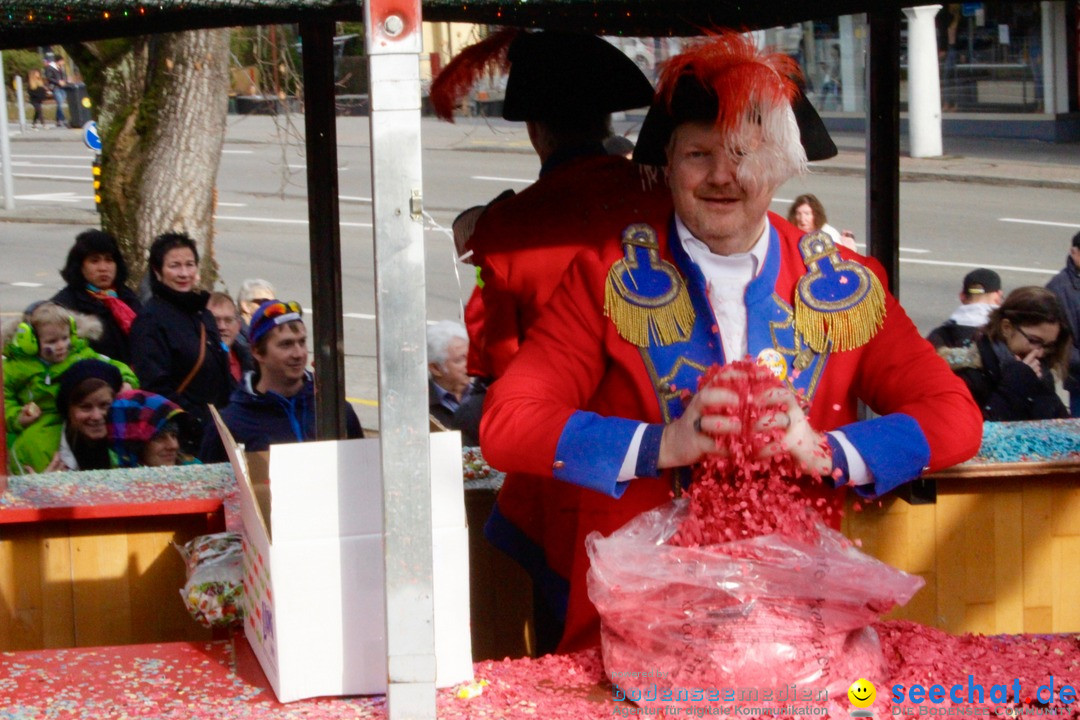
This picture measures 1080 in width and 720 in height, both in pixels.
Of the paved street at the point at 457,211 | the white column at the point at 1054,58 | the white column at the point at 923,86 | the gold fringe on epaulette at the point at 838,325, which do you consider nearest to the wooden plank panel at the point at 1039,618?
the gold fringe on epaulette at the point at 838,325

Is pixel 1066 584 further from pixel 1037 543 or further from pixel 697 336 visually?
pixel 697 336

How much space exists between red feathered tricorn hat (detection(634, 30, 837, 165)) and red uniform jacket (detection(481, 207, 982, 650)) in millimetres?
150

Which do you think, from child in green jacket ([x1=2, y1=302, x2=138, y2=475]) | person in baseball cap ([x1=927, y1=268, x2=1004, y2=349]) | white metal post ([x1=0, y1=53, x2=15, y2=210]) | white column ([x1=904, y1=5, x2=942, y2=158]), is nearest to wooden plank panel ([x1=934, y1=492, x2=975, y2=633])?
person in baseball cap ([x1=927, y1=268, x2=1004, y2=349])

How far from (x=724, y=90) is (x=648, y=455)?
0.57 metres

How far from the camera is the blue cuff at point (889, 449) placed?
74.3 inches

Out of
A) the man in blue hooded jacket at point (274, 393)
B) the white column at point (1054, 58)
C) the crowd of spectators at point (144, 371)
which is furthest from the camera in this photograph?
the white column at point (1054, 58)

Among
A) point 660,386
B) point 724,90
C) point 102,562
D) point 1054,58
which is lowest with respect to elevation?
point 102,562

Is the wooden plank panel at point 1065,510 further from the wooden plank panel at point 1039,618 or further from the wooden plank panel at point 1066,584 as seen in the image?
the wooden plank panel at point 1039,618

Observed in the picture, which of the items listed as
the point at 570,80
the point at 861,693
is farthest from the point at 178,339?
the point at 861,693

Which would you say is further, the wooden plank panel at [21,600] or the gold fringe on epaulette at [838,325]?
the wooden plank panel at [21,600]

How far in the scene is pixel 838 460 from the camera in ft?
6.17

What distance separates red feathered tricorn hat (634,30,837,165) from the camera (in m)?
2.00

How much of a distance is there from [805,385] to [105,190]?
5.21 m

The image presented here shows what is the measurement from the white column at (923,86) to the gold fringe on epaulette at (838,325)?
12.4m
